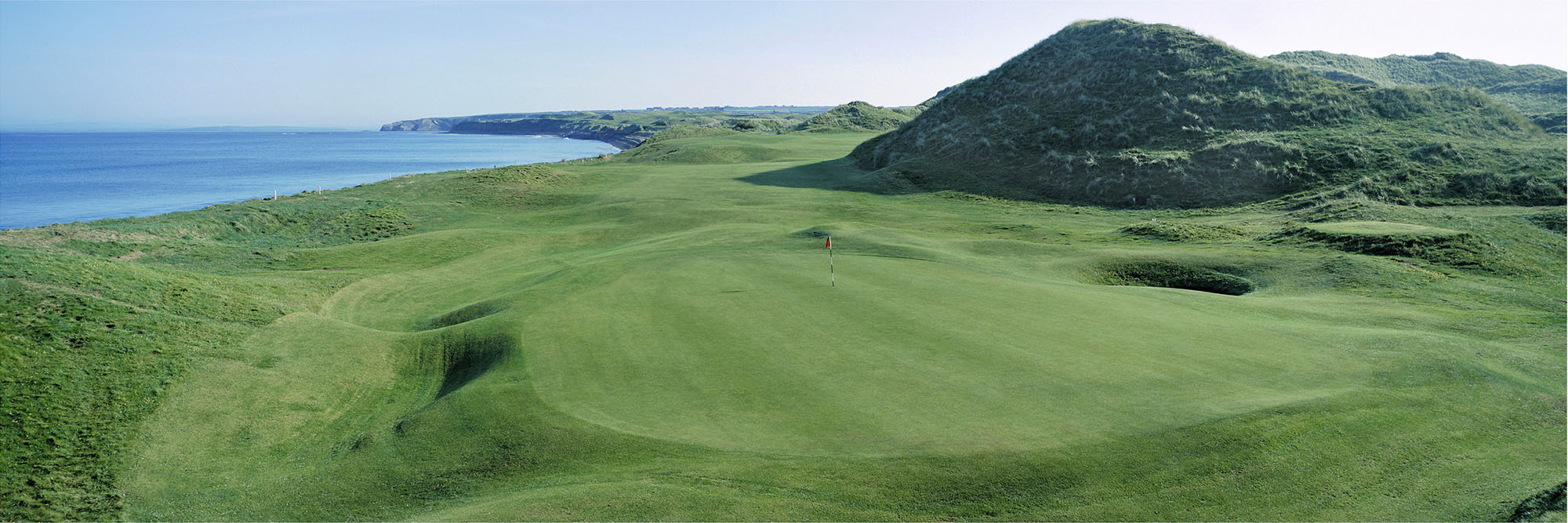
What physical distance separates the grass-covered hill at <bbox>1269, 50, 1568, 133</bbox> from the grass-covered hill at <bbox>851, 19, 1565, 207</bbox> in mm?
21156

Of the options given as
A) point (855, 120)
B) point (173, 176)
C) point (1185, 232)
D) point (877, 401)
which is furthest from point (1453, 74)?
point (173, 176)

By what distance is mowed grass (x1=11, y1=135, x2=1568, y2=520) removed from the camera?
10.9 metres

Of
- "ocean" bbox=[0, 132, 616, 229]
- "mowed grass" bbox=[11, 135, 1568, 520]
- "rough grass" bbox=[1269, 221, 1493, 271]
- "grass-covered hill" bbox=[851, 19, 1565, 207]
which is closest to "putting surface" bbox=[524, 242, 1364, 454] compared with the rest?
"mowed grass" bbox=[11, 135, 1568, 520]

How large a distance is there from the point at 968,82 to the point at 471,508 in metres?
75.5

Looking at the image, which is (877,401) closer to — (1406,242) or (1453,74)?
(1406,242)

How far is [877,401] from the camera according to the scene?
13336mm

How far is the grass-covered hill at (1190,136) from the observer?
4772cm

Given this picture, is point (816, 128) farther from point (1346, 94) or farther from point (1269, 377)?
point (1269, 377)

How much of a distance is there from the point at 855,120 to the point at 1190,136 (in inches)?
3041

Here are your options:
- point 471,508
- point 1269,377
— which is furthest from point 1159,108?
point 471,508

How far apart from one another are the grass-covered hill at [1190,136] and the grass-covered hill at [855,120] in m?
48.6

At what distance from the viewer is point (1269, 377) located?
14055mm

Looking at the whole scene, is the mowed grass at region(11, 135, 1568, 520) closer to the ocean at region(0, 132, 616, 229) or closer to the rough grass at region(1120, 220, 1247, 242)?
the rough grass at region(1120, 220, 1247, 242)

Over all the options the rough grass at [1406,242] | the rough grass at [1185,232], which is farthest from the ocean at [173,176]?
the rough grass at [1406,242]
